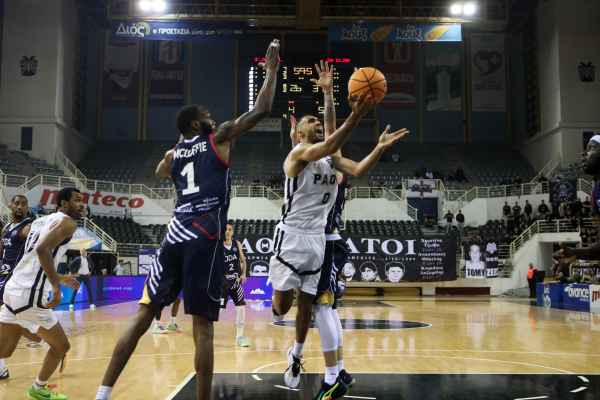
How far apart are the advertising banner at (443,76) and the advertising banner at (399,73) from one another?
1000 millimetres

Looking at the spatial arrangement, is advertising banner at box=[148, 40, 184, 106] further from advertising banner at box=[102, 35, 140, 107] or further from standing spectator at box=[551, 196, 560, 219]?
standing spectator at box=[551, 196, 560, 219]

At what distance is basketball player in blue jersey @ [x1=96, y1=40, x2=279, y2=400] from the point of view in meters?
3.21

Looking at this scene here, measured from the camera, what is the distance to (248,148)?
1283 inches

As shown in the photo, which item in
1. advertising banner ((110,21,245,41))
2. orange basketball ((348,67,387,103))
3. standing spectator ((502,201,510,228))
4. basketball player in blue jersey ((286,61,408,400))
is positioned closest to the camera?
basketball player in blue jersey ((286,61,408,400))

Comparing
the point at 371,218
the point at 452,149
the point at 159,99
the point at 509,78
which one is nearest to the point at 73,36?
the point at 159,99

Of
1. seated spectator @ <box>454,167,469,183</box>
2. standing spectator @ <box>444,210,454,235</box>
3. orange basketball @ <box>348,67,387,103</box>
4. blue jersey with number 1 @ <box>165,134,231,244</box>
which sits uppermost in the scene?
seated spectator @ <box>454,167,469,183</box>

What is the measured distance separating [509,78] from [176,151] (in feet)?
109

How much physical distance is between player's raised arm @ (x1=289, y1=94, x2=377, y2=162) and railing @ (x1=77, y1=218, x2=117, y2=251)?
63.1ft

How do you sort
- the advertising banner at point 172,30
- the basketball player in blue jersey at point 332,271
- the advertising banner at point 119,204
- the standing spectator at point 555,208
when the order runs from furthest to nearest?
1. the advertising banner at point 119,204
2. the advertising banner at point 172,30
3. the standing spectator at point 555,208
4. the basketball player in blue jersey at point 332,271

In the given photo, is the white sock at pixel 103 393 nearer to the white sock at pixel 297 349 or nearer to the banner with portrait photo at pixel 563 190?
the white sock at pixel 297 349

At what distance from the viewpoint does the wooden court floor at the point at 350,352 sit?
526cm

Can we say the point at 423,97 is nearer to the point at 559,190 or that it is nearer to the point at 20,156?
the point at 559,190

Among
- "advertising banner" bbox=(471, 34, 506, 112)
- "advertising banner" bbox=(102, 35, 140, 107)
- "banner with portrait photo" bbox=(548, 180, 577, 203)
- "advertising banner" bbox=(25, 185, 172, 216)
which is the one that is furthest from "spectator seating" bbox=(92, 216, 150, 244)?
A: "advertising banner" bbox=(471, 34, 506, 112)

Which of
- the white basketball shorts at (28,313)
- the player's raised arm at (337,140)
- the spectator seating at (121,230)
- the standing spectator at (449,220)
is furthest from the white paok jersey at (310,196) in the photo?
the standing spectator at (449,220)
